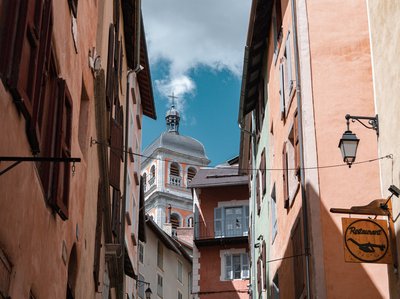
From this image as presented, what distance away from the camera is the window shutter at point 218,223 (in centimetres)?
3981

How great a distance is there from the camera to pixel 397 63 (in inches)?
470

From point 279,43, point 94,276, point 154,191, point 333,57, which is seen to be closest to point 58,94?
point 94,276

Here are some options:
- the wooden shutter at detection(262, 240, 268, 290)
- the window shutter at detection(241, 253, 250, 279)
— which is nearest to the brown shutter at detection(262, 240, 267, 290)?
the wooden shutter at detection(262, 240, 268, 290)

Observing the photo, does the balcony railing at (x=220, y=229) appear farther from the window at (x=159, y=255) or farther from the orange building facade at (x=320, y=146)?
the orange building facade at (x=320, y=146)

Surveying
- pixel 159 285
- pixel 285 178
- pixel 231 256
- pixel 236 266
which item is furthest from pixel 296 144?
pixel 159 285

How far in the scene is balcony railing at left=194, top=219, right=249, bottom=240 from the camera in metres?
39.8

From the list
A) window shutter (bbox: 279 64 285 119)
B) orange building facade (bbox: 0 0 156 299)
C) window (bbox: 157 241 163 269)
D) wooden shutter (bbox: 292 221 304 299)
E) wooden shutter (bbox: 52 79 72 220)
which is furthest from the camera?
window (bbox: 157 241 163 269)

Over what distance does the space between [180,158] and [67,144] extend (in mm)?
92759

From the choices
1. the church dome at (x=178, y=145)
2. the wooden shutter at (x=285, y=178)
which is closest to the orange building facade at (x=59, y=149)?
the wooden shutter at (x=285, y=178)

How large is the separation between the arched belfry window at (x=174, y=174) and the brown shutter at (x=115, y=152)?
258 ft

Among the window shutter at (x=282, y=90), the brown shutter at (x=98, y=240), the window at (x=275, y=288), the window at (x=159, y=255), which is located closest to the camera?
the brown shutter at (x=98, y=240)

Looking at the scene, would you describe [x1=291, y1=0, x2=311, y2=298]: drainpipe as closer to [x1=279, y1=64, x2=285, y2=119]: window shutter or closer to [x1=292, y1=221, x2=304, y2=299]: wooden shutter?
[x1=292, y1=221, x2=304, y2=299]: wooden shutter

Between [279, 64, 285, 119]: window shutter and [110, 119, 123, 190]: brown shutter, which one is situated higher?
[279, 64, 285, 119]: window shutter

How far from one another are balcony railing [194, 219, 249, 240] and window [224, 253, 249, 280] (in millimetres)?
965
